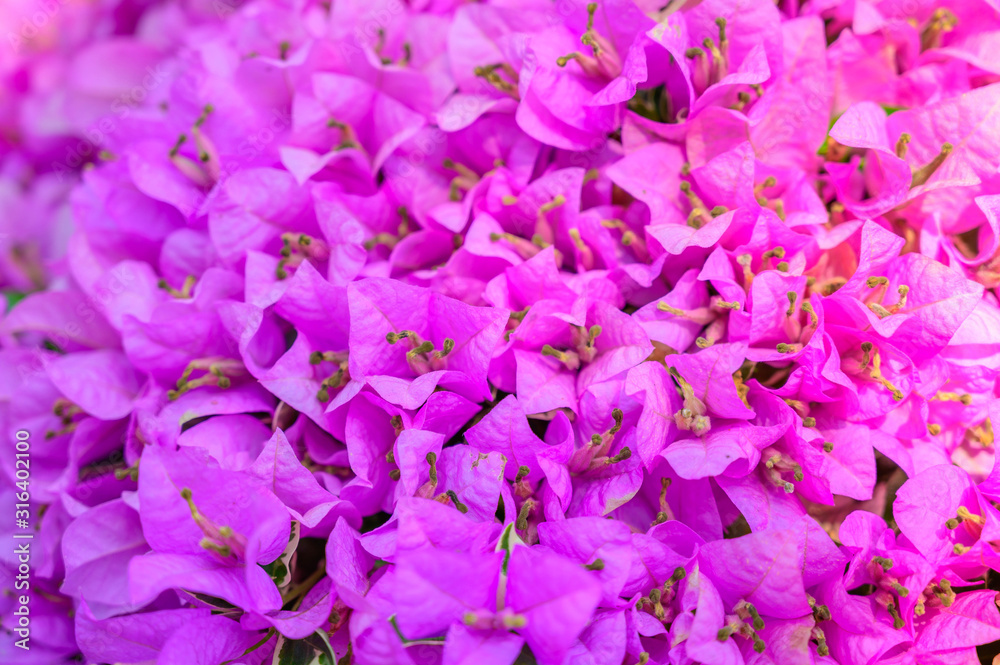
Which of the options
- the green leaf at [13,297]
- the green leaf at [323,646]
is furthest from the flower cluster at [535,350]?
the green leaf at [13,297]

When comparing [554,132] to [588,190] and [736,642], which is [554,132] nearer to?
[588,190]

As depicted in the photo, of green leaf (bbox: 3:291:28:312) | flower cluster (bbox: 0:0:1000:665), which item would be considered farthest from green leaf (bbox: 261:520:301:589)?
green leaf (bbox: 3:291:28:312)

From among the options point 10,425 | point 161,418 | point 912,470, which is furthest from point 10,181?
point 912,470

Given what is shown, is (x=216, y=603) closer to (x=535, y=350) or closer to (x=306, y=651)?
(x=306, y=651)

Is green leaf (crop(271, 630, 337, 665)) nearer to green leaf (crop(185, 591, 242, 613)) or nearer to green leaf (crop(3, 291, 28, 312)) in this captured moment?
green leaf (crop(185, 591, 242, 613))

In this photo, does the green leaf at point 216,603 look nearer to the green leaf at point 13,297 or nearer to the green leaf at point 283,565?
the green leaf at point 283,565

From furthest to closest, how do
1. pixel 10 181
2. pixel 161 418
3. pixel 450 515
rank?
pixel 10 181, pixel 161 418, pixel 450 515

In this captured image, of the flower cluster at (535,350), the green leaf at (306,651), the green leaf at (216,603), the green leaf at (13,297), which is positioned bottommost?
the green leaf at (306,651)

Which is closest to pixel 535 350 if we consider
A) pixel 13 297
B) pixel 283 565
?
pixel 283 565
